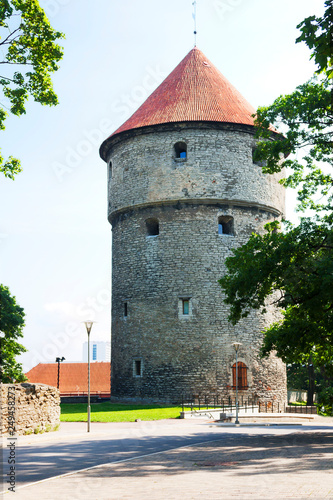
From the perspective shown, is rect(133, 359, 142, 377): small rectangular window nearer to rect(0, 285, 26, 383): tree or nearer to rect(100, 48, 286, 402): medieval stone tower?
rect(100, 48, 286, 402): medieval stone tower

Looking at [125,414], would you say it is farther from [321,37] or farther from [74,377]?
[74,377]

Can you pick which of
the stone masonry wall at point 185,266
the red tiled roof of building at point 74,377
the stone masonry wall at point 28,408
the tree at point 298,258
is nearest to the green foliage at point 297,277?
the tree at point 298,258

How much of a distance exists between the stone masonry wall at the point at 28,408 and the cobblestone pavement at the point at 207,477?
168 inches

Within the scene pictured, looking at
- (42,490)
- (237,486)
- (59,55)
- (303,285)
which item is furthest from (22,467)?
(59,55)

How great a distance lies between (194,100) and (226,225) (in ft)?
21.9

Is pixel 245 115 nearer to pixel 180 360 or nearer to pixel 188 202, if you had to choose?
pixel 188 202

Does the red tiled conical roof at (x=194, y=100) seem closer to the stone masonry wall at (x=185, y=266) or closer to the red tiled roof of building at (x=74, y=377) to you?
the stone masonry wall at (x=185, y=266)

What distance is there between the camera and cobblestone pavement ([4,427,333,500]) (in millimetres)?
7324

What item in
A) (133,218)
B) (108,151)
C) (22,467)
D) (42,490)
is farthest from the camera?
(108,151)

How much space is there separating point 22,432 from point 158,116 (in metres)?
19.2

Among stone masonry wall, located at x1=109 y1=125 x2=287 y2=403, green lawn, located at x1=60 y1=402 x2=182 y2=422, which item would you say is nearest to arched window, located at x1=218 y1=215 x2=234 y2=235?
stone masonry wall, located at x1=109 y1=125 x2=287 y2=403

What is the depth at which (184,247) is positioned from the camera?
28.2 m

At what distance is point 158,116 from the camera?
30.0 meters

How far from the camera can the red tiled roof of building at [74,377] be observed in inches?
1797
